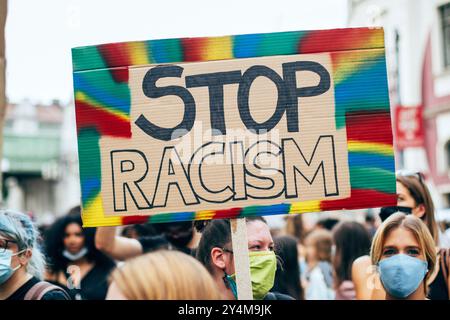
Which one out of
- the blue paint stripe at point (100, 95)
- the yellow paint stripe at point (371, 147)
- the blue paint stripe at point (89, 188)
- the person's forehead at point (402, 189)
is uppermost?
the blue paint stripe at point (100, 95)

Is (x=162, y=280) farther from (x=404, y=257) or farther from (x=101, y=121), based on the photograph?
(x=404, y=257)

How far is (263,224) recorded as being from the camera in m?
3.37

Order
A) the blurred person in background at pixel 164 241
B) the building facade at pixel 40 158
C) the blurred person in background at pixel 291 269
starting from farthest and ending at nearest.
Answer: the building facade at pixel 40 158 < the blurred person in background at pixel 291 269 < the blurred person in background at pixel 164 241

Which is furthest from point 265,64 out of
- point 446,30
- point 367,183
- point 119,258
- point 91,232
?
point 446,30

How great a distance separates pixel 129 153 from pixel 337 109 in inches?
31.2

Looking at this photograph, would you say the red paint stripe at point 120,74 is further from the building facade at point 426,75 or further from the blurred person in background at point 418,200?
the building facade at point 426,75

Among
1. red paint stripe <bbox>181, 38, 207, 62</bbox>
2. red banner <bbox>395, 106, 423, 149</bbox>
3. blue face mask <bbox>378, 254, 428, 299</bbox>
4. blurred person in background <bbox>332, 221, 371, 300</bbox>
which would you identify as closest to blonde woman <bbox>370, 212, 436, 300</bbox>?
blue face mask <bbox>378, 254, 428, 299</bbox>

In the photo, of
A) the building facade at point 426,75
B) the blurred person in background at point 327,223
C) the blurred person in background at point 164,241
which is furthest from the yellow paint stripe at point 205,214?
the building facade at point 426,75

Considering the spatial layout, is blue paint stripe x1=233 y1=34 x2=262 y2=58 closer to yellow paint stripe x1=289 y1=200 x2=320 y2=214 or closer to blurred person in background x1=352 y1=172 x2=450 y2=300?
yellow paint stripe x1=289 y1=200 x2=320 y2=214

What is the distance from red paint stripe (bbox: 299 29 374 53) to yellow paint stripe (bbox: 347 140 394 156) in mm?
358

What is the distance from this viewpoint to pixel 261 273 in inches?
123

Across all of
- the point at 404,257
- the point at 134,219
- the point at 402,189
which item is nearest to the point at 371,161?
the point at 404,257

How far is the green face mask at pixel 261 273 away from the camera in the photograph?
Answer: 313 centimetres

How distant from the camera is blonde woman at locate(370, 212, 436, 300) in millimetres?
3336
